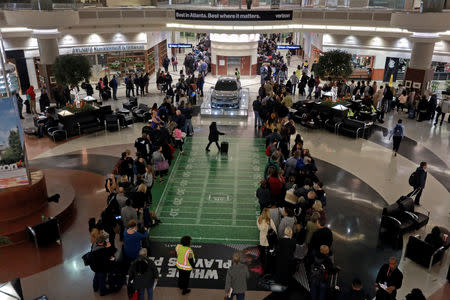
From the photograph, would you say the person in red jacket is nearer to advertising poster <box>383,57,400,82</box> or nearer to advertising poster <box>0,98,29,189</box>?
advertising poster <box>0,98,29,189</box>

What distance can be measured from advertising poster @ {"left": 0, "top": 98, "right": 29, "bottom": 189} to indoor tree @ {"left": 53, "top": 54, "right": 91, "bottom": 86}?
10417 millimetres

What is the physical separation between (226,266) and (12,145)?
6012mm

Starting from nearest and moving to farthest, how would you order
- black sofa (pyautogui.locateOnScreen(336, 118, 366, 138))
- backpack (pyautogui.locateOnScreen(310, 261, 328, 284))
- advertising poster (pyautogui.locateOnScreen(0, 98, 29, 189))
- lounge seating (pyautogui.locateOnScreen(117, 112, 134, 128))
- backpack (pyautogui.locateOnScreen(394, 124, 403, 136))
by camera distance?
backpack (pyautogui.locateOnScreen(310, 261, 328, 284)), advertising poster (pyautogui.locateOnScreen(0, 98, 29, 189)), backpack (pyautogui.locateOnScreen(394, 124, 403, 136)), black sofa (pyautogui.locateOnScreen(336, 118, 366, 138)), lounge seating (pyautogui.locateOnScreen(117, 112, 134, 128))

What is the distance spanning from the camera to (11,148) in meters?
9.90

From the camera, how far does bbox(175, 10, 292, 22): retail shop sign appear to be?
77.7 feet

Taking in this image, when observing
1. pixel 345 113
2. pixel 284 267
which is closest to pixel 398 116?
pixel 345 113

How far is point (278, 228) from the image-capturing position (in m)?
8.43

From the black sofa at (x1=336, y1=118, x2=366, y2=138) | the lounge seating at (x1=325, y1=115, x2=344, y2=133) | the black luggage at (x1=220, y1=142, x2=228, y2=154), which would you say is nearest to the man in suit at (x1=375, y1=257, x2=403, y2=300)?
the black luggage at (x1=220, y1=142, x2=228, y2=154)

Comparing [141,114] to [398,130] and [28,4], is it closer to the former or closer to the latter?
[28,4]

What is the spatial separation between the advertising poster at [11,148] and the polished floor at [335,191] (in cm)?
175

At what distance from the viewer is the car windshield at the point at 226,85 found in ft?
70.9

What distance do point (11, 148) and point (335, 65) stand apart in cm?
1572

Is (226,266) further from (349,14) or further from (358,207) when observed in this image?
(349,14)

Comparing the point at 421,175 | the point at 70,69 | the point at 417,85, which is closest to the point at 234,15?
the point at 70,69
